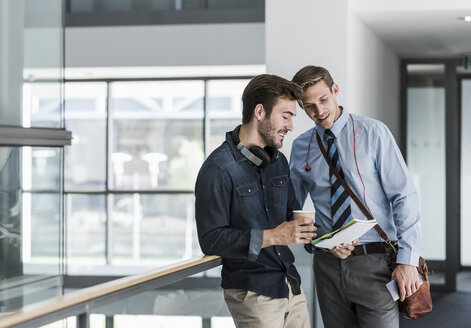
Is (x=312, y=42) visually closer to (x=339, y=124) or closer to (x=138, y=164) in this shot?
(x=339, y=124)

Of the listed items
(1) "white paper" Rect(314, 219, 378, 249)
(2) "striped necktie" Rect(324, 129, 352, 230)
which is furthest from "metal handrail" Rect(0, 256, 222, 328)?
(2) "striped necktie" Rect(324, 129, 352, 230)

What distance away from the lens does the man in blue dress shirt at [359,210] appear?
117 inches

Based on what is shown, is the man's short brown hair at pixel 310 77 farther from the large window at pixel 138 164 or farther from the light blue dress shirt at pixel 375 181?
the large window at pixel 138 164

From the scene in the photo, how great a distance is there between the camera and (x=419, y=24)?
580cm

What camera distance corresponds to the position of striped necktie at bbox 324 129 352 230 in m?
3.05

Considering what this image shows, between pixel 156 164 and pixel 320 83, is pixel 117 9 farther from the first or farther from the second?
pixel 320 83

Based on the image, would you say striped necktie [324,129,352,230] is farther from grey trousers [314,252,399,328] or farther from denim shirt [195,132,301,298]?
denim shirt [195,132,301,298]

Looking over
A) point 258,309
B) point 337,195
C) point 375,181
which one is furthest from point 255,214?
point 375,181

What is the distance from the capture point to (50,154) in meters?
5.27

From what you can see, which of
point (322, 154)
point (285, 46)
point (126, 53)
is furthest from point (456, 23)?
point (126, 53)

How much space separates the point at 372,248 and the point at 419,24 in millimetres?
3232

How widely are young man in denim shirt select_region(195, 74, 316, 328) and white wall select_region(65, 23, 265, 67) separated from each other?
20.7ft

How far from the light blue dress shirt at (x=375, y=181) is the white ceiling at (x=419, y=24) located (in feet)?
7.38

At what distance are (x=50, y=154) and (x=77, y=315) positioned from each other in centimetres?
344
